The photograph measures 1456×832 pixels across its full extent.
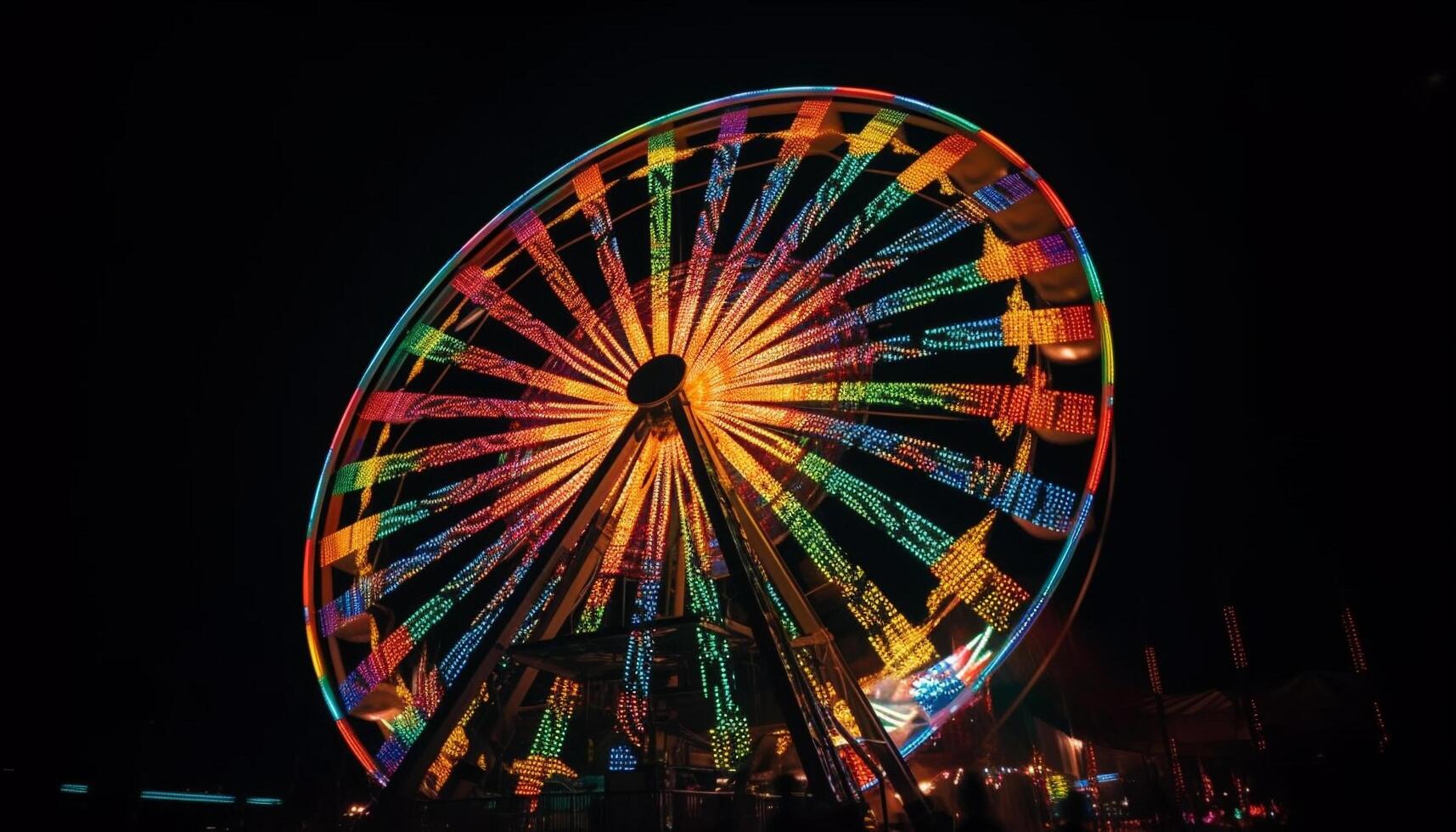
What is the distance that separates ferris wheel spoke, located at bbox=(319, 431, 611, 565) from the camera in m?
11.6

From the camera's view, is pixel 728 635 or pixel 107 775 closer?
pixel 728 635

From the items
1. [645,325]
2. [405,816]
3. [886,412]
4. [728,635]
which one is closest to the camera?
[405,816]

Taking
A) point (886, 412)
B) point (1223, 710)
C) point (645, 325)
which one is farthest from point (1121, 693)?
point (645, 325)

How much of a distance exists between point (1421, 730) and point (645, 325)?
884 cm

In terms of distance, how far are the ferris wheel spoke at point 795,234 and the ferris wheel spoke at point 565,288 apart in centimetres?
125

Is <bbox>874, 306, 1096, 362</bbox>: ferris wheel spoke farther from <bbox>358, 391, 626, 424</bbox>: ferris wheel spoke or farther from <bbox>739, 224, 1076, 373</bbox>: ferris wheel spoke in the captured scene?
<bbox>358, 391, 626, 424</bbox>: ferris wheel spoke

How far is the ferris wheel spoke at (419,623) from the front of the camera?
1077 centimetres

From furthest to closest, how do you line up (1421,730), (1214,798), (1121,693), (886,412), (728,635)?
(1121,693)
(1214,798)
(886,412)
(728,635)
(1421,730)

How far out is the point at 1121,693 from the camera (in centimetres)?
1727

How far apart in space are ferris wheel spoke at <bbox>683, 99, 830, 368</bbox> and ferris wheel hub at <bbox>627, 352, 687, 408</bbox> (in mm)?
196

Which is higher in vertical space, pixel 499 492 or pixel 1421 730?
pixel 499 492

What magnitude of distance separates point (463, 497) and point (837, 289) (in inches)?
212

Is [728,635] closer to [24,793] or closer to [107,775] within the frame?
[24,793]

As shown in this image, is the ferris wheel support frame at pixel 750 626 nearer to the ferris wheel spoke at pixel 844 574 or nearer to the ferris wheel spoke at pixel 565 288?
the ferris wheel spoke at pixel 844 574
